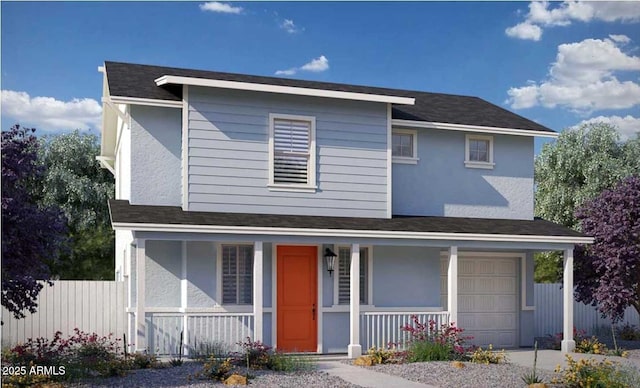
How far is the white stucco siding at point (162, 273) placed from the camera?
650 inches

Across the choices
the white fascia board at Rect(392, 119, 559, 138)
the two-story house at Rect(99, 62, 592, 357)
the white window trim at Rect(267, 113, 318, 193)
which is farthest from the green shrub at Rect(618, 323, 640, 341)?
the white window trim at Rect(267, 113, 318, 193)

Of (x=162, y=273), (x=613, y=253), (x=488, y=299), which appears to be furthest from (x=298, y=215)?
(x=613, y=253)

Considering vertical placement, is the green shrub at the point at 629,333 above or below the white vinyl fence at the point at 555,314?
below

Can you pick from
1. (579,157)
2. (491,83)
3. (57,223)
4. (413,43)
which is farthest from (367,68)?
(57,223)

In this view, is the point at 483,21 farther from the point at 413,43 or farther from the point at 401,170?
the point at 401,170

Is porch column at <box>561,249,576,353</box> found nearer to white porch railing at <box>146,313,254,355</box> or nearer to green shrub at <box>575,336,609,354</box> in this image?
green shrub at <box>575,336,609,354</box>

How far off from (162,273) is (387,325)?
15.9 ft

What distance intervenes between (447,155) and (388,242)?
3.50 m

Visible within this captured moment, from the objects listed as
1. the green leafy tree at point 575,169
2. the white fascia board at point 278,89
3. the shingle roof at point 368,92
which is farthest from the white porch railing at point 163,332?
the green leafy tree at point 575,169

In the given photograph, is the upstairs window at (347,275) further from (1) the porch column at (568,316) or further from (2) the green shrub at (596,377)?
(2) the green shrub at (596,377)

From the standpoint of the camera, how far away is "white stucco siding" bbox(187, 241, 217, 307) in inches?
655

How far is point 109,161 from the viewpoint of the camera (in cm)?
2462

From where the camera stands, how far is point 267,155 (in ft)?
57.1

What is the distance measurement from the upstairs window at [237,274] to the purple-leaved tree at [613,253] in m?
8.28
